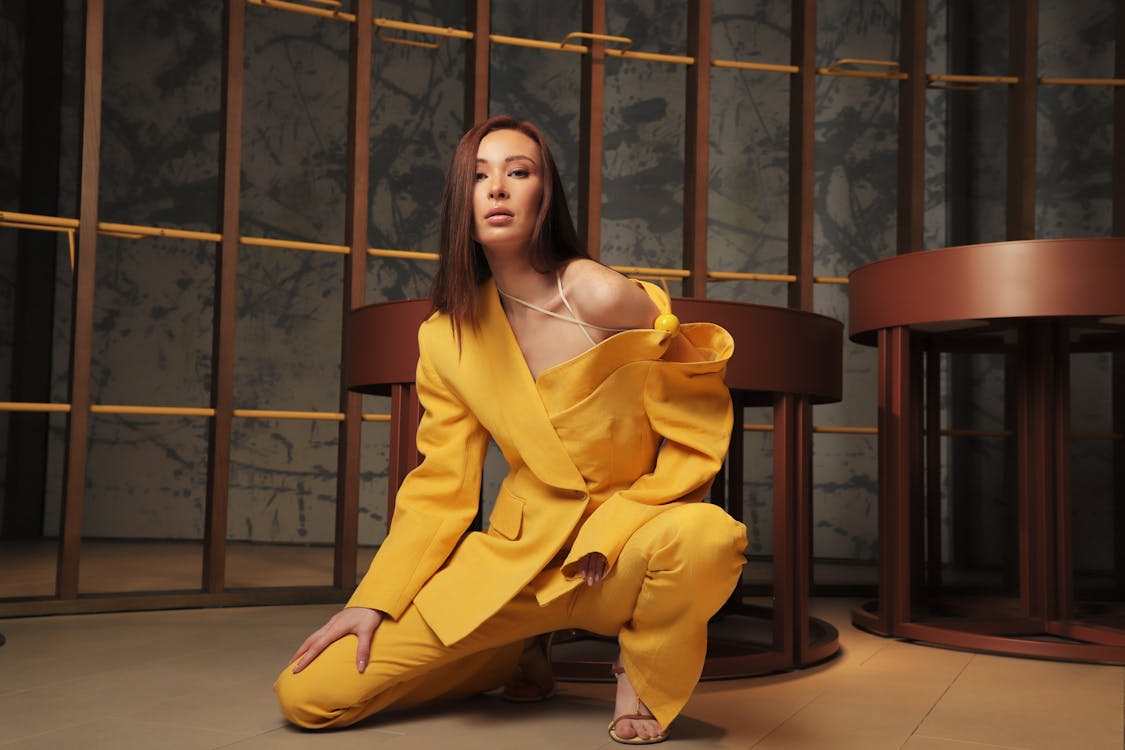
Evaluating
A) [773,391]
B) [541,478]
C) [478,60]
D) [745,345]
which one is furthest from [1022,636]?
[478,60]

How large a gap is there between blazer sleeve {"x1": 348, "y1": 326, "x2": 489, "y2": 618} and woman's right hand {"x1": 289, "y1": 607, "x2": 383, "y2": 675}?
2cm

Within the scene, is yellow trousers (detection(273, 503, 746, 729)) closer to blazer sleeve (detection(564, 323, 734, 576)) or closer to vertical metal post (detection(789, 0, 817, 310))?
blazer sleeve (detection(564, 323, 734, 576))

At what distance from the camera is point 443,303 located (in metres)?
1.96

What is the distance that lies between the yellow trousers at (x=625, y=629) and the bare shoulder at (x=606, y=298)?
0.35 m

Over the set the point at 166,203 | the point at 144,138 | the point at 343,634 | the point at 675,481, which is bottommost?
the point at 343,634

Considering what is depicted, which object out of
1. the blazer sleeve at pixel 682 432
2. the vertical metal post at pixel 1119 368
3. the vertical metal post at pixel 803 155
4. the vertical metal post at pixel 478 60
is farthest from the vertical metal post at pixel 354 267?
the vertical metal post at pixel 1119 368

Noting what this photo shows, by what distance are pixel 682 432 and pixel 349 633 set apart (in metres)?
0.66

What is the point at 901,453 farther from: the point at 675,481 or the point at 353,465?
the point at 353,465

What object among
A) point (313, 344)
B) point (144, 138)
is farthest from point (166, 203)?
point (313, 344)

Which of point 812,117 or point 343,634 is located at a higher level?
point 812,117

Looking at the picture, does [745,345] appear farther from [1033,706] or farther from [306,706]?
[306,706]

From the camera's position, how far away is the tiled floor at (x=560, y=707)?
174cm

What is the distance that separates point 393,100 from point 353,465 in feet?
8.20

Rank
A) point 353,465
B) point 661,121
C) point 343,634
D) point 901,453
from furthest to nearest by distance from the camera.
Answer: point 661,121 → point 353,465 → point 901,453 → point 343,634
